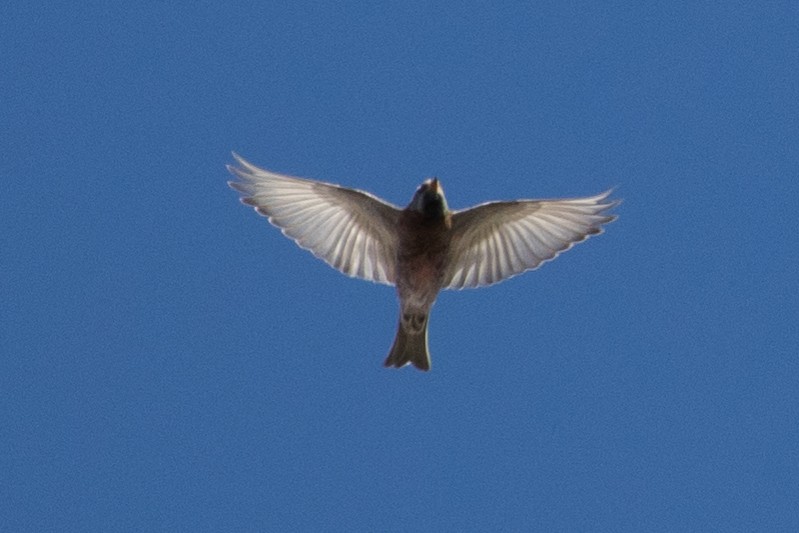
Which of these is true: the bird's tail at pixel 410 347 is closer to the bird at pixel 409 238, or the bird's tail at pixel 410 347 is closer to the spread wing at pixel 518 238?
the bird at pixel 409 238

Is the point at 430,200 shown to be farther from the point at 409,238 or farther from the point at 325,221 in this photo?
the point at 325,221

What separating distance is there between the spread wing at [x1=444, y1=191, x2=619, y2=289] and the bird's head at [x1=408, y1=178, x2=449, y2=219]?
0.80m

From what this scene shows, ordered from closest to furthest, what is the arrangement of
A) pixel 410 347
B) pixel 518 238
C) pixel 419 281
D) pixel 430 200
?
pixel 430 200
pixel 419 281
pixel 410 347
pixel 518 238

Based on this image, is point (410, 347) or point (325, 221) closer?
point (410, 347)

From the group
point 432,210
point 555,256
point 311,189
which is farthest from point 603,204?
point 311,189

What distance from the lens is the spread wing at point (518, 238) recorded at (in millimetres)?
16406

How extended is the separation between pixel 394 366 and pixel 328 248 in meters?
1.40

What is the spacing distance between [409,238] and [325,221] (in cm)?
140

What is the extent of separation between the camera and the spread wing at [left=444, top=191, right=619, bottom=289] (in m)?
16.4

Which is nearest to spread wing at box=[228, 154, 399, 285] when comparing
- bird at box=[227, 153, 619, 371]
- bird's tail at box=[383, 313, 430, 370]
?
bird at box=[227, 153, 619, 371]

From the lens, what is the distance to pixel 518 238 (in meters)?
16.8

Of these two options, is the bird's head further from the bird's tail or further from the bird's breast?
the bird's tail

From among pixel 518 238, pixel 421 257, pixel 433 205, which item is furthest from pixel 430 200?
pixel 518 238

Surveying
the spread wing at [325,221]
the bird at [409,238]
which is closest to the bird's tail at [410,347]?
the bird at [409,238]
